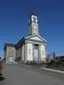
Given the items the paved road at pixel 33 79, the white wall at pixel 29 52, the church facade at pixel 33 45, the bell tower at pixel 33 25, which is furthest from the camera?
the bell tower at pixel 33 25

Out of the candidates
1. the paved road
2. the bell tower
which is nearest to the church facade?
the bell tower

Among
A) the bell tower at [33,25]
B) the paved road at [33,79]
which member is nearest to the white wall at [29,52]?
the bell tower at [33,25]

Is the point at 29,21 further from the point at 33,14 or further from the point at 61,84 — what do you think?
the point at 61,84

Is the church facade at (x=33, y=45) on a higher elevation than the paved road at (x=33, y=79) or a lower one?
higher

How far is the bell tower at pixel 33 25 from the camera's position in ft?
135

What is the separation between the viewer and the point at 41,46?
3884cm

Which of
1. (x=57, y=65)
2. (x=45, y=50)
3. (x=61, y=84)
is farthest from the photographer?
(x=45, y=50)

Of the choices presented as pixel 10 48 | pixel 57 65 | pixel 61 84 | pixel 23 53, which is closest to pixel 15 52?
pixel 10 48

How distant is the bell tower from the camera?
41.2m

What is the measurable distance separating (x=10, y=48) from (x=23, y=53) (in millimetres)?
9087

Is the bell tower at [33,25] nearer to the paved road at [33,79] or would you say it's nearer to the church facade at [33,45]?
the church facade at [33,45]

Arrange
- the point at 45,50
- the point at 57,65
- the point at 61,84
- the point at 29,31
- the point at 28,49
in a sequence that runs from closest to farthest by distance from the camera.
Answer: the point at 61,84
the point at 57,65
the point at 28,49
the point at 45,50
the point at 29,31

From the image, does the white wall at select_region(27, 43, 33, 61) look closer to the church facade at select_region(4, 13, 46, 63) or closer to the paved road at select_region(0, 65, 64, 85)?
the church facade at select_region(4, 13, 46, 63)

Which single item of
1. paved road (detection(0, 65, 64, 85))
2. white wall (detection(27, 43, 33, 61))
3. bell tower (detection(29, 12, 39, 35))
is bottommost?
paved road (detection(0, 65, 64, 85))
